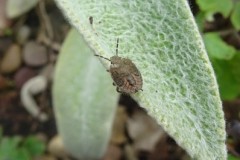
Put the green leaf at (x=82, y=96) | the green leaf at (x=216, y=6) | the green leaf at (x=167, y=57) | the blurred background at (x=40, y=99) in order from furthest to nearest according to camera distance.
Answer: the blurred background at (x=40, y=99)
the green leaf at (x=82, y=96)
the green leaf at (x=216, y=6)
the green leaf at (x=167, y=57)

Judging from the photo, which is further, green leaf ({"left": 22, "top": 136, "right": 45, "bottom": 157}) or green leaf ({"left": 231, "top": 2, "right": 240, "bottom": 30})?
green leaf ({"left": 22, "top": 136, "right": 45, "bottom": 157})

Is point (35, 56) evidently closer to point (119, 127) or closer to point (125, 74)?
point (119, 127)

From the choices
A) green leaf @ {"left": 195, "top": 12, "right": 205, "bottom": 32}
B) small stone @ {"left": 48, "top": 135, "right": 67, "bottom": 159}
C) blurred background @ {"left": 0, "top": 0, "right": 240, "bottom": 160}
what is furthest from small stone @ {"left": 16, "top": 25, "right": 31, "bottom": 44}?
green leaf @ {"left": 195, "top": 12, "right": 205, "bottom": 32}

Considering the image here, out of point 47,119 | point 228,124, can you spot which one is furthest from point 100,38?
point 47,119

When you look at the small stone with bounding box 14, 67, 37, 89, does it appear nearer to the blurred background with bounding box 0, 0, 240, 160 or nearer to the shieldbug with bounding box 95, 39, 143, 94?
the blurred background with bounding box 0, 0, 240, 160

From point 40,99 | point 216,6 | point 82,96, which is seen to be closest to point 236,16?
point 216,6

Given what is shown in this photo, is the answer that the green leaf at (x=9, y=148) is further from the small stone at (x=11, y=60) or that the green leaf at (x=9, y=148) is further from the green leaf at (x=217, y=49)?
the green leaf at (x=217, y=49)

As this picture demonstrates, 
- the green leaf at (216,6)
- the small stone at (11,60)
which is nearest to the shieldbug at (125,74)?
the green leaf at (216,6)
